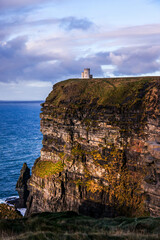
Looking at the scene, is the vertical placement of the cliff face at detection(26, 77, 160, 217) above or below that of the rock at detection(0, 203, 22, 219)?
above

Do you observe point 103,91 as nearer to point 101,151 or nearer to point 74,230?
point 101,151

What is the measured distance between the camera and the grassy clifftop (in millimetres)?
35844

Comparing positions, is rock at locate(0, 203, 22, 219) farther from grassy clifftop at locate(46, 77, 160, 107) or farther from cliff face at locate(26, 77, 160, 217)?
grassy clifftop at locate(46, 77, 160, 107)

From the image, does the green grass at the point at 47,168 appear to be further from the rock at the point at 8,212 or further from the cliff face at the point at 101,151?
the rock at the point at 8,212

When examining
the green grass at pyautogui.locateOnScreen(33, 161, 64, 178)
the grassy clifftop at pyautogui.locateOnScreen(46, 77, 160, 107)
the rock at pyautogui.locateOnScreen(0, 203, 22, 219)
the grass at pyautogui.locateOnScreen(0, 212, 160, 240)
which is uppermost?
the grassy clifftop at pyautogui.locateOnScreen(46, 77, 160, 107)

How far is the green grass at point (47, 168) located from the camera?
4273 centimetres

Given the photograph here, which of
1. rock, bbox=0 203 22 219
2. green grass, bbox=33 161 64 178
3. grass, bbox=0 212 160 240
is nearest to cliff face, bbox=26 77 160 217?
green grass, bbox=33 161 64 178

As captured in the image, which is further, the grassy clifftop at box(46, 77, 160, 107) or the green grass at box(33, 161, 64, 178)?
the green grass at box(33, 161, 64, 178)

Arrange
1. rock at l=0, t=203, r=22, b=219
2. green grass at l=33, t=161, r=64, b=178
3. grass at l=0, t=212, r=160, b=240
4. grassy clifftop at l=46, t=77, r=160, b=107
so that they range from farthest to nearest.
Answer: rock at l=0, t=203, r=22, b=219 < green grass at l=33, t=161, r=64, b=178 < grassy clifftop at l=46, t=77, r=160, b=107 < grass at l=0, t=212, r=160, b=240

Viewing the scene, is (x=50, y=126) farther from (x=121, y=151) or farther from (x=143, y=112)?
(x=143, y=112)

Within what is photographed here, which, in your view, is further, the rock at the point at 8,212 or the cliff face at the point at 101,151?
the rock at the point at 8,212

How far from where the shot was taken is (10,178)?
7212 cm

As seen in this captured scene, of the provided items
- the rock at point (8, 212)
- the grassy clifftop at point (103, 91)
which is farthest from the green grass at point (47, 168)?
the grassy clifftop at point (103, 91)

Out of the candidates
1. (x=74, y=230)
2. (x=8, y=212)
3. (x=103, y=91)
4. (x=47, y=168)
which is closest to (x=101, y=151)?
(x=103, y=91)
